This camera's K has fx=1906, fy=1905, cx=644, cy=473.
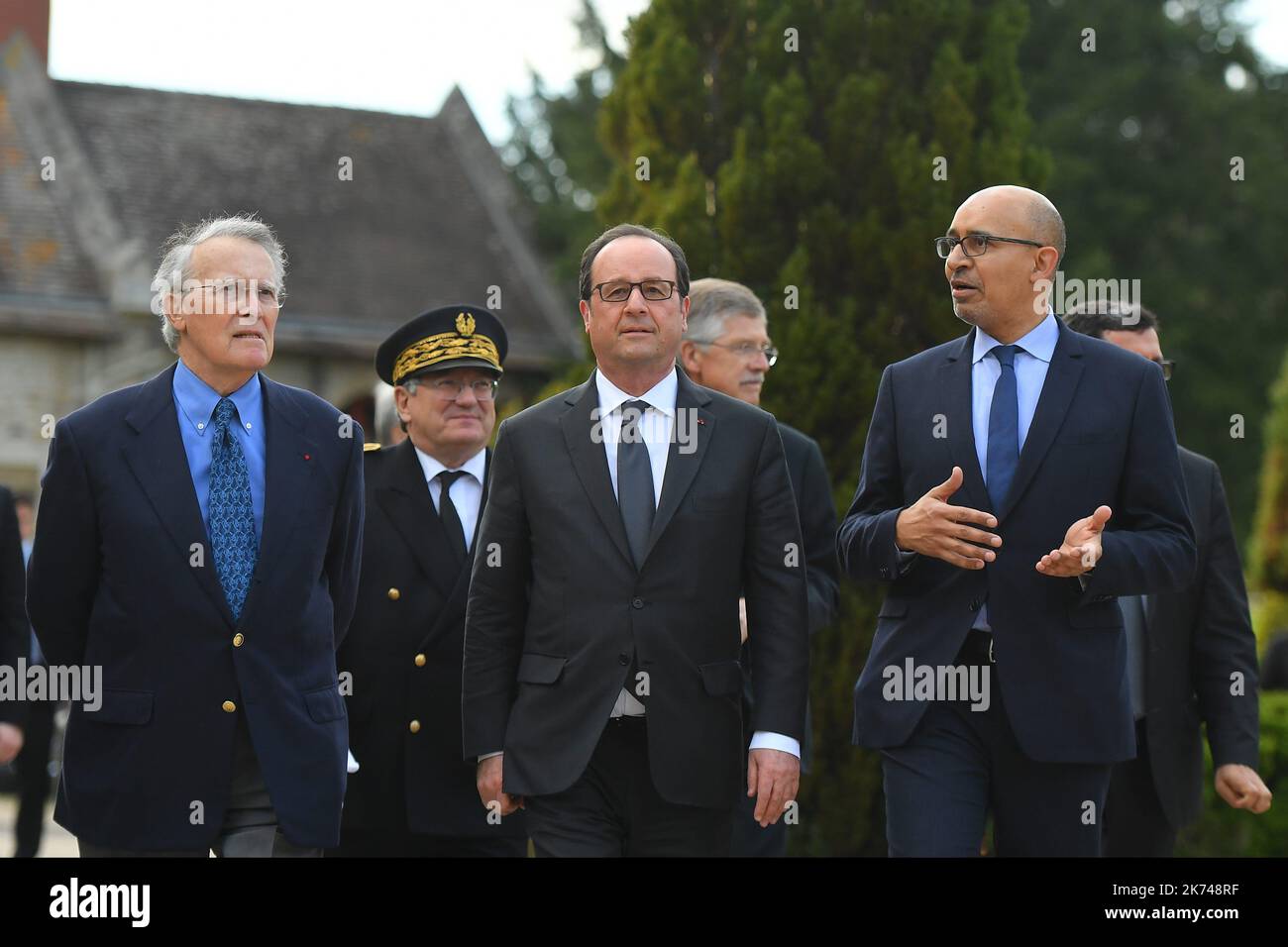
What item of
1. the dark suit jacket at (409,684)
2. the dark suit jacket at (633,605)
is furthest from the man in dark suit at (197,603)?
the dark suit jacket at (409,684)

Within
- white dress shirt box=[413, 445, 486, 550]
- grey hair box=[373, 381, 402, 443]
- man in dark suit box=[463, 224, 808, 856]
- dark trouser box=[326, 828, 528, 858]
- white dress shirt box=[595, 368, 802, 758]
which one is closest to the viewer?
man in dark suit box=[463, 224, 808, 856]

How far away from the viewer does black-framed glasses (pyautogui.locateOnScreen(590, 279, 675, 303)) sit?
5.21 metres

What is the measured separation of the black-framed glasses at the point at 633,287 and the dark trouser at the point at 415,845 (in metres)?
2.04

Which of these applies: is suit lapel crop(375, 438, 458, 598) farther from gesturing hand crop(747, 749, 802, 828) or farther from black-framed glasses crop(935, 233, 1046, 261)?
black-framed glasses crop(935, 233, 1046, 261)

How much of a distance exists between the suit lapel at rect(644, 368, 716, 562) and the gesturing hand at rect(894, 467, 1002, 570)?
62 centimetres

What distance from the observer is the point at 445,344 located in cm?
684

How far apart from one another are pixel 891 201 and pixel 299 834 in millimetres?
6493

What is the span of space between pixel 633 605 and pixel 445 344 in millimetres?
2072

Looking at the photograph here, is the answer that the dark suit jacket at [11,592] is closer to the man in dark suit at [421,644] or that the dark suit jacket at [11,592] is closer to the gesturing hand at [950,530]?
the man in dark suit at [421,644]

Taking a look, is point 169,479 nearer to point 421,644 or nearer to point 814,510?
point 421,644

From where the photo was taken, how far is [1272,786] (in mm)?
10836

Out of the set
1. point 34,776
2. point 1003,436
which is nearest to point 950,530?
point 1003,436

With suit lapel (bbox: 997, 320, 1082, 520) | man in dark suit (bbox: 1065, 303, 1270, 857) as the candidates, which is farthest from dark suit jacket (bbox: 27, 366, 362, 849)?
man in dark suit (bbox: 1065, 303, 1270, 857)
